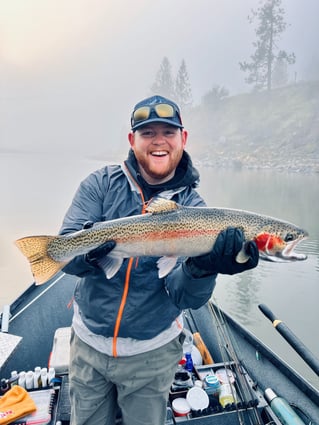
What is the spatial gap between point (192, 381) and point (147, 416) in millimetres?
1503

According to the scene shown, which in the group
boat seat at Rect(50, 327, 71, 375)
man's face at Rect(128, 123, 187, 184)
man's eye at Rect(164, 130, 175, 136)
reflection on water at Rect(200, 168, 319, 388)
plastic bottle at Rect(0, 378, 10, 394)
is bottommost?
reflection on water at Rect(200, 168, 319, 388)

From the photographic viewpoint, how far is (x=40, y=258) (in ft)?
9.76

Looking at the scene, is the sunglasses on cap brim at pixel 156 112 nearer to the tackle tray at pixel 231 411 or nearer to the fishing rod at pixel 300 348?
the fishing rod at pixel 300 348

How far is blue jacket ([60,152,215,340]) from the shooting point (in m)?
2.85

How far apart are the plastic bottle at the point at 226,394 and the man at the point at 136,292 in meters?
1.32

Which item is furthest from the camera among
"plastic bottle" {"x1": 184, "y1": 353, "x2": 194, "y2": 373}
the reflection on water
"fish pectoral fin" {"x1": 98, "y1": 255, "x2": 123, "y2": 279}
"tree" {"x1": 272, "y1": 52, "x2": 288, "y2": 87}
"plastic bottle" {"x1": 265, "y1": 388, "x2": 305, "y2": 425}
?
"tree" {"x1": 272, "y1": 52, "x2": 288, "y2": 87}

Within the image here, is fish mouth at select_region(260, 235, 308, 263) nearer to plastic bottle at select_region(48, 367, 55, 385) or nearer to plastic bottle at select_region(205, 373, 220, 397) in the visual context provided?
plastic bottle at select_region(205, 373, 220, 397)

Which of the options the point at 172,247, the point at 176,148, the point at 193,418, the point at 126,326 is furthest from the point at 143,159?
the point at 193,418

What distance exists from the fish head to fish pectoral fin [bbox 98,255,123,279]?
1309mm

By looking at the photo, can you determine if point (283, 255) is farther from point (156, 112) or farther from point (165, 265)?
point (156, 112)

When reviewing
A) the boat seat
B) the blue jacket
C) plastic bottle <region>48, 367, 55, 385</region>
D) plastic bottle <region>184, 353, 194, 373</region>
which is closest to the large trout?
the blue jacket

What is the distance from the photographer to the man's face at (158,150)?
3055 mm

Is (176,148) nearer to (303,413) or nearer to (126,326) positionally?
(126,326)

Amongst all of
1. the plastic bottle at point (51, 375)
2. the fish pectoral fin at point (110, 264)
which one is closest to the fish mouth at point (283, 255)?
the fish pectoral fin at point (110, 264)
